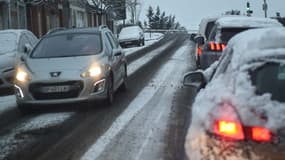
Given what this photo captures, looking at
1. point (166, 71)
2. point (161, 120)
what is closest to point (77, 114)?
point (161, 120)

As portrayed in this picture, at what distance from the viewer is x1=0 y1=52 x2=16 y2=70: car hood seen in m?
13.7

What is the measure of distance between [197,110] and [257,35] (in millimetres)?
831

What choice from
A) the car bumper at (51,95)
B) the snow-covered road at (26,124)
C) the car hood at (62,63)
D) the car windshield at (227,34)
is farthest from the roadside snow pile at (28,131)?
the car windshield at (227,34)

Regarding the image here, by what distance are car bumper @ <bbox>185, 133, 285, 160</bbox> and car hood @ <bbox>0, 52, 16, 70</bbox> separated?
10.3 meters

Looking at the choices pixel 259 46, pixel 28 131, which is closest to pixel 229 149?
pixel 259 46

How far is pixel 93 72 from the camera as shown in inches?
406

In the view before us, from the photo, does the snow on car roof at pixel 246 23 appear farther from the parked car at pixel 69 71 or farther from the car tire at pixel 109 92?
the car tire at pixel 109 92

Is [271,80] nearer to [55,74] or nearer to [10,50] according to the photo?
[55,74]

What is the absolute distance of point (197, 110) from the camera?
409cm

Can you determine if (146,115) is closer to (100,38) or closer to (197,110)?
(100,38)

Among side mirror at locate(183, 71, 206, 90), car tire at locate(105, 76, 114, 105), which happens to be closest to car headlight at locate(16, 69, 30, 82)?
car tire at locate(105, 76, 114, 105)

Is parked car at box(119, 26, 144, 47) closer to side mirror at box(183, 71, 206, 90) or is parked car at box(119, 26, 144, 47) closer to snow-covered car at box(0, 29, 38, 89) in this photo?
snow-covered car at box(0, 29, 38, 89)

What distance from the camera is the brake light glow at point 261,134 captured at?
143 inches

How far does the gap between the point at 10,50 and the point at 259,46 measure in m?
11.0
